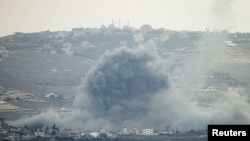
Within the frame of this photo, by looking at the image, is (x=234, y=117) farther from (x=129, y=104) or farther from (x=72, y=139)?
(x=72, y=139)

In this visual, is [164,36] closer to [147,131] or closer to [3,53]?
[3,53]

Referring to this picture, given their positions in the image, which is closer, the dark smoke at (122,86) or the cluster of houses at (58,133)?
the cluster of houses at (58,133)

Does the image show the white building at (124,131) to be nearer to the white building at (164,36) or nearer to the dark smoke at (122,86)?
the dark smoke at (122,86)

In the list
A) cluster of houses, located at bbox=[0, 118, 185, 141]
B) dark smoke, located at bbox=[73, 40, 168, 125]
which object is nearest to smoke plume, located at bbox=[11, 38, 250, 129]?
dark smoke, located at bbox=[73, 40, 168, 125]

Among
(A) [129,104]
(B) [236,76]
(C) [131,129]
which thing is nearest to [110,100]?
(A) [129,104]

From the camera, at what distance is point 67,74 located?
3469 inches

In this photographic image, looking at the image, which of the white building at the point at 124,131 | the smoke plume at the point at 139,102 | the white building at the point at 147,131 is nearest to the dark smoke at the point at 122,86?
the smoke plume at the point at 139,102

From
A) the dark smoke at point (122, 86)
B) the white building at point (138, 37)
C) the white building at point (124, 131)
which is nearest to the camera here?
the white building at point (124, 131)

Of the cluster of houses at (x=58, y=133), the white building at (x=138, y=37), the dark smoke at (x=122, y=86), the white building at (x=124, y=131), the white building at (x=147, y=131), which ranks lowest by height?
the white building at (x=147, y=131)

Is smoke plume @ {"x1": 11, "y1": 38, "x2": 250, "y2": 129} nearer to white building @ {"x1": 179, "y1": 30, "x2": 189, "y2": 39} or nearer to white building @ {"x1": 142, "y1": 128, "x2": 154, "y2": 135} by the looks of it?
white building @ {"x1": 142, "y1": 128, "x2": 154, "y2": 135}

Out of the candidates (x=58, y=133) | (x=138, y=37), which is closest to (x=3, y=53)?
(x=138, y=37)

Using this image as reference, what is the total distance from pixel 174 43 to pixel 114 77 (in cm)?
3341

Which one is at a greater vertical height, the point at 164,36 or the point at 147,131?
the point at 164,36

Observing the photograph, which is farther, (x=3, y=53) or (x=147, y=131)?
(x=3, y=53)
